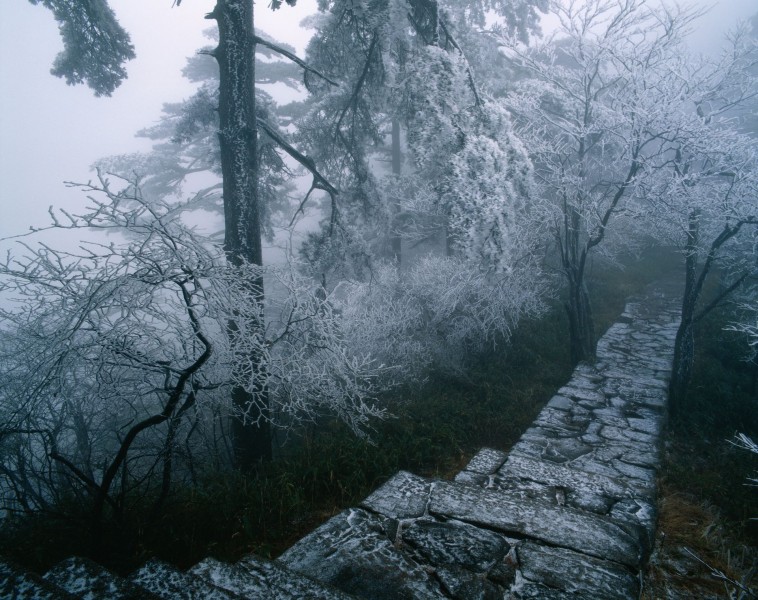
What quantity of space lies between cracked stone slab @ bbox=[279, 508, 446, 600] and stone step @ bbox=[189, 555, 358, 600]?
18 cm

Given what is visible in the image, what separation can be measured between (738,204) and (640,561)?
651 cm

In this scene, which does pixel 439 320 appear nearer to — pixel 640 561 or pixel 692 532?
pixel 692 532

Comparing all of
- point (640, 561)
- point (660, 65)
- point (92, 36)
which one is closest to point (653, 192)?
point (660, 65)

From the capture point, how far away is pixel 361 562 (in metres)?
2.27

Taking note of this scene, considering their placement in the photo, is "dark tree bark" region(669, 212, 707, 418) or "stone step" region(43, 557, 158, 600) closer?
"stone step" region(43, 557, 158, 600)

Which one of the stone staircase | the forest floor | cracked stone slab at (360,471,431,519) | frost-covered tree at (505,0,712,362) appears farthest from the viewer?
frost-covered tree at (505,0,712,362)

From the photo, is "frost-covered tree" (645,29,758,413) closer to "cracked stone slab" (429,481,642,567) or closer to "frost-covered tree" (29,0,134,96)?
"cracked stone slab" (429,481,642,567)

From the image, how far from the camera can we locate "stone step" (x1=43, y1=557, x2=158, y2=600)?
187 centimetres

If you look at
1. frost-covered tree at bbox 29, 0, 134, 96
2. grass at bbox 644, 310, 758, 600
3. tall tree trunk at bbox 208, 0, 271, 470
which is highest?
frost-covered tree at bbox 29, 0, 134, 96

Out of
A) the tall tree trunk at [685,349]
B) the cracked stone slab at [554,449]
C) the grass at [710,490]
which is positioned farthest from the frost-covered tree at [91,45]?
the tall tree trunk at [685,349]

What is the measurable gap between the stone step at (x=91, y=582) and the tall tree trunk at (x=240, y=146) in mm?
3126

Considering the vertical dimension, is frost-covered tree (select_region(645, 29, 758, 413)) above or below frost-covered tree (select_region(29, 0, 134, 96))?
below

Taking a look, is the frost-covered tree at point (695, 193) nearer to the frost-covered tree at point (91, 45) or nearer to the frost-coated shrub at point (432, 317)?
the frost-coated shrub at point (432, 317)

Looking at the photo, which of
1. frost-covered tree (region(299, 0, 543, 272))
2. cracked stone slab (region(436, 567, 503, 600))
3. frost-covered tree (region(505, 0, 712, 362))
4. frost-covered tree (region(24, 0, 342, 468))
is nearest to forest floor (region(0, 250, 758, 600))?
frost-covered tree (region(24, 0, 342, 468))
